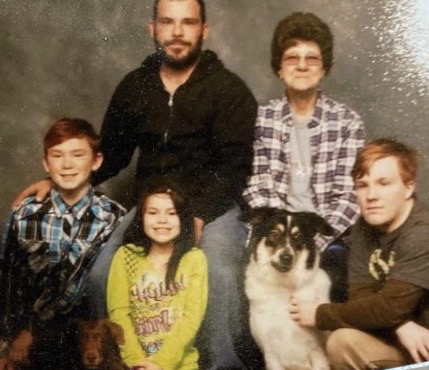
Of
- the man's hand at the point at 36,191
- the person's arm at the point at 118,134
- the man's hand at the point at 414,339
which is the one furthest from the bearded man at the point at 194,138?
the man's hand at the point at 414,339

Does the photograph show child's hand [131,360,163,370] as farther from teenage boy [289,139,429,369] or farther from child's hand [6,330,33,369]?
teenage boy [289,139,429,369]

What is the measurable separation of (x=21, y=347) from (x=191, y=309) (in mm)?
399

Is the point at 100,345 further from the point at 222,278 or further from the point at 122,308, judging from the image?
the point at 222,278

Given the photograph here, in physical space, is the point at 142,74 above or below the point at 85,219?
above

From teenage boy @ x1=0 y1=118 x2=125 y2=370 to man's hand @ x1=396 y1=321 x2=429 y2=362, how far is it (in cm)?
73

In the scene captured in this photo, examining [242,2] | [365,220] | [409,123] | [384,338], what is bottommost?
[384,338]

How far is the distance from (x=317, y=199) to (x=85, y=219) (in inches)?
21.8

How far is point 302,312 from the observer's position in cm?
186

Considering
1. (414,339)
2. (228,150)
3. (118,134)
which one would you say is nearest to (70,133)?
(118,134)

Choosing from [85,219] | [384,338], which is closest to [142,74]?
[85,219]

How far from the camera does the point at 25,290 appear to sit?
5.81 feet

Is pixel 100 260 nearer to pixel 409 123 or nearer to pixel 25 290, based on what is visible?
pixel 25 290

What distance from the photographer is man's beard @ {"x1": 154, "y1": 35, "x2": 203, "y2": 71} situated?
71.6 inches

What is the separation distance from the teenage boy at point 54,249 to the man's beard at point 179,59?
24cm
